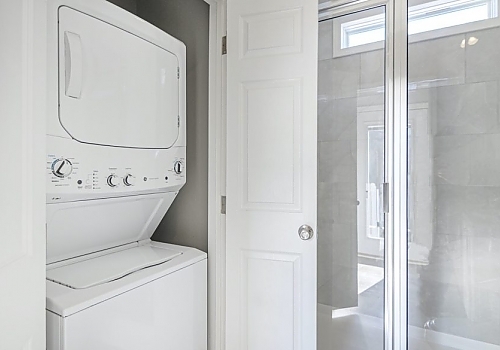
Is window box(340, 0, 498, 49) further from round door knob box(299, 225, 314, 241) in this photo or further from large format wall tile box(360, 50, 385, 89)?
round door knob box(299, 225, 314, 241)

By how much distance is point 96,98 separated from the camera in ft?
4.35

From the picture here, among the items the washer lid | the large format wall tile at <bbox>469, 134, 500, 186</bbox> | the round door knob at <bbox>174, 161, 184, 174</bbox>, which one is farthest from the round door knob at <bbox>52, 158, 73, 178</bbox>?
the large format wall tile at <bbox>469, 134, 500, 186</bbox>

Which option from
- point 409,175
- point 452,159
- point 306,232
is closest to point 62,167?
point 306,232

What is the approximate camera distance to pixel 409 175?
1.61 metres

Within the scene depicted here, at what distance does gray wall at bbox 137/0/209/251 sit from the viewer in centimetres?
189

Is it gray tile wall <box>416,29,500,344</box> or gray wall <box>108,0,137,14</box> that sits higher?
gray wall <box>108,0,137,14</box>

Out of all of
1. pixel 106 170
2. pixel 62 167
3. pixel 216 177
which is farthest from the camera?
pixel 216 177

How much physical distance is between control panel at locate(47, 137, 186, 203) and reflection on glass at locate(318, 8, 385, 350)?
0.78 m

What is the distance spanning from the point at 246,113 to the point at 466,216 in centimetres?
111

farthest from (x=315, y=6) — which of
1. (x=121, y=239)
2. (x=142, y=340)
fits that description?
(x=142, y=340)

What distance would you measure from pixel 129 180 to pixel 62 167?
314 mm

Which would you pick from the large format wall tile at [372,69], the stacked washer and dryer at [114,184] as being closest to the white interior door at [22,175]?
the stacked washer and dryer at [114,184]

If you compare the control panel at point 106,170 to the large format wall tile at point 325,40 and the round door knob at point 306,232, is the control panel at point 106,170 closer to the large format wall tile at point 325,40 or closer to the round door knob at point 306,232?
the round door knob at point 306,232

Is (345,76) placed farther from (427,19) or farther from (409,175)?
(409,175)
